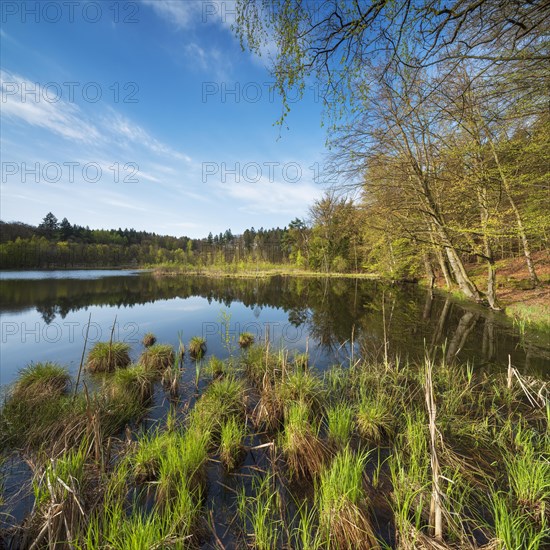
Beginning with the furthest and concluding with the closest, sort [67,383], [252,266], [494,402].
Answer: [252,266]
[67,383]
[494,402]

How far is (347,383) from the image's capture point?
5.32 metres

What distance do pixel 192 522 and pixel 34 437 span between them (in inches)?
115

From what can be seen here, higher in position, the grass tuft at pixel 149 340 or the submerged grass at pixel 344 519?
the submerged grass at pixel 344 519

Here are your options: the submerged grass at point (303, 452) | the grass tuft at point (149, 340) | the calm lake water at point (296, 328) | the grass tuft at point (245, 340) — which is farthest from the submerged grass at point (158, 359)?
the submerged grass at point (303, 452)

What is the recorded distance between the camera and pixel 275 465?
3.29 meters

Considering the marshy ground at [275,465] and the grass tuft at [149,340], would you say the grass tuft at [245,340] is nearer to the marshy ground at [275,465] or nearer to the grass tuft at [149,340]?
the marshy ground at [275,465]

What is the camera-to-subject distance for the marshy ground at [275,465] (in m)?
2.14

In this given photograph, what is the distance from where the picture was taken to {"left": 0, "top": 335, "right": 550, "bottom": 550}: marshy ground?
2.14m

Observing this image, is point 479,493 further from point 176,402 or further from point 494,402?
point 176,402

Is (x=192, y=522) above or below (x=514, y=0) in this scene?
below

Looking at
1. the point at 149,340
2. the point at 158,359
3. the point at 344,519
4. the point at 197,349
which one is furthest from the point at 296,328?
the point at 344,519

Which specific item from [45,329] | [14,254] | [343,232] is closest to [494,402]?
[45,329]

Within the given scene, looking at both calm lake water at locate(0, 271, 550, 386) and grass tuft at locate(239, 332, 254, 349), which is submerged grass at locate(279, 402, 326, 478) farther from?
grass tuft at locate(239, 332, 254, 349)

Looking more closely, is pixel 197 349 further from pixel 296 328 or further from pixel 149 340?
pixel 296 328
